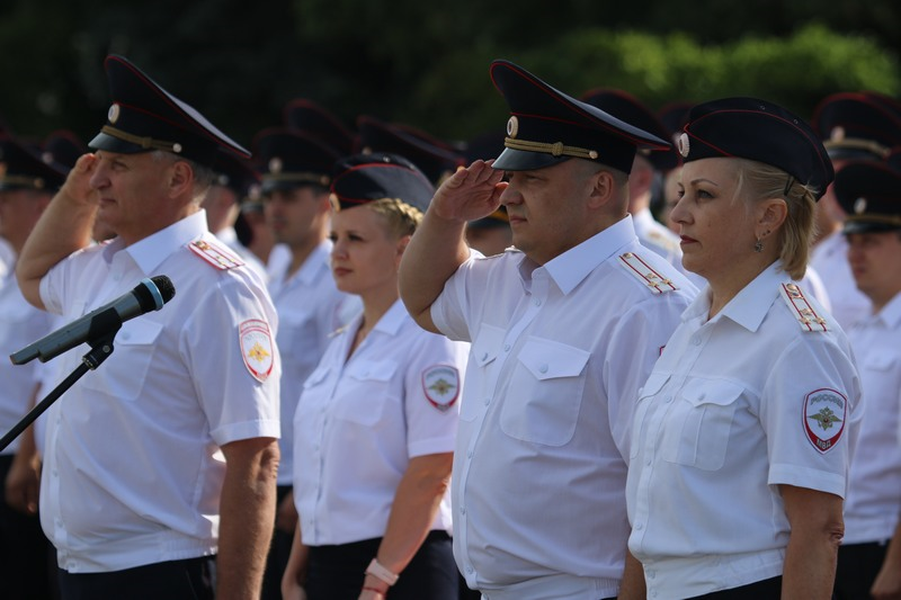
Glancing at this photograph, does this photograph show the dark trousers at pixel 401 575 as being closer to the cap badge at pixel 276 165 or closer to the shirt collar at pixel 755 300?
the shirt collar at pixel 755 300

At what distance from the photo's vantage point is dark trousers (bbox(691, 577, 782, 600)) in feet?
10.4

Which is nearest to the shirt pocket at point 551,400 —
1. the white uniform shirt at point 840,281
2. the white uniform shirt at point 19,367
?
the white uniform shirt at point 840,281

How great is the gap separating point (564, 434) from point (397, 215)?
1597mm

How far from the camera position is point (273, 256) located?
9.24 meters

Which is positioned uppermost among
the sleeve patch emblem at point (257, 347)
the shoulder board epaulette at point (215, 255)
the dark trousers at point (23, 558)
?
the shoulder board epaulette at point (215, 255)

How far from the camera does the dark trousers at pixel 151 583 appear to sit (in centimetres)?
405

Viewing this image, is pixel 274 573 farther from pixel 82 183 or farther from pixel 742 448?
pixel 742 448

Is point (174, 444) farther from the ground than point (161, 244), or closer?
closer

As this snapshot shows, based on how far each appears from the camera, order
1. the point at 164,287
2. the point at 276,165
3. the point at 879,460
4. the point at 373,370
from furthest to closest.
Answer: the point at 276,165, the point at 879,460, the point at 373,370, the point at 164,287

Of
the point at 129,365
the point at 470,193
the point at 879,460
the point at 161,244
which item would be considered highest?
the point at 470,193

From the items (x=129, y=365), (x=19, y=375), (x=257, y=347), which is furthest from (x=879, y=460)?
(x=19, y=375)

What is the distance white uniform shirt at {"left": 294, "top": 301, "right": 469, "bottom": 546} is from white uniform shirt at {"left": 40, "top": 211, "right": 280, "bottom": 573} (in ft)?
1.40

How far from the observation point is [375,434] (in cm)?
451

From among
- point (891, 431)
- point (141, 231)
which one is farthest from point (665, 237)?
point (141, 231)
